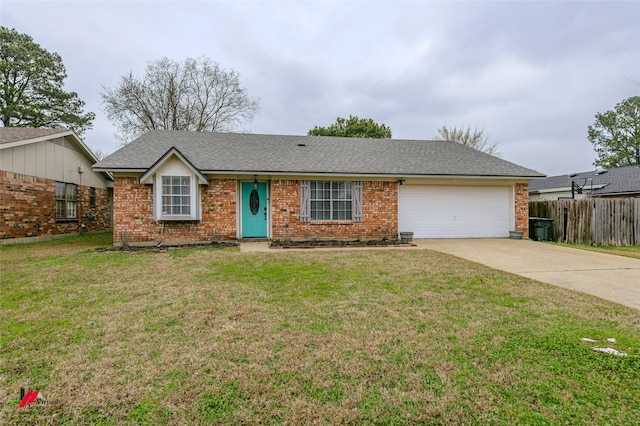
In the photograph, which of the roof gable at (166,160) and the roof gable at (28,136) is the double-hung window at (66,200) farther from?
the roof gable at (166,160)

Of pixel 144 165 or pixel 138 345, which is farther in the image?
pixel 144 165

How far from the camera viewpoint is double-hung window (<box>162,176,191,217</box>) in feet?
34.8

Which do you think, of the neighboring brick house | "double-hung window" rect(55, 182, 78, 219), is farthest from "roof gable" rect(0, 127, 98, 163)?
"double-hung window" rect(55, 182, 78, 219)

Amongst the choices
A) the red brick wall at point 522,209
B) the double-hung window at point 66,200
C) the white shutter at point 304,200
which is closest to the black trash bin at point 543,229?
the red brick wall at point 522,209

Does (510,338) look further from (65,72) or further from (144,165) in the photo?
(65,72)

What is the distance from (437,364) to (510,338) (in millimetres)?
1135

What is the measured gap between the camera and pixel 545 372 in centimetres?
265

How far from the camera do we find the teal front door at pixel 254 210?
11.8 m

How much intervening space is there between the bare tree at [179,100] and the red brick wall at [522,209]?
20.5 m

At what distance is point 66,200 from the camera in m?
13.9

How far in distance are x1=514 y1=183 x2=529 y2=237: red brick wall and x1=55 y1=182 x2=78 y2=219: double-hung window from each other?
783 inches

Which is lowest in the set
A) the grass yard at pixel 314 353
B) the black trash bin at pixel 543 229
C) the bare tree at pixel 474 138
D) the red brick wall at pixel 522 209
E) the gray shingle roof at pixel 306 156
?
the grass yard at pixel 314 353

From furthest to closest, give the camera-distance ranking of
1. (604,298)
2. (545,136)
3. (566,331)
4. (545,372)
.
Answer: (545,136)
(604,298)
(566,331)
(545,372)

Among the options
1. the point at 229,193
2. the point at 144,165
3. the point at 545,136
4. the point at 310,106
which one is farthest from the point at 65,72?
the point at 545,136
